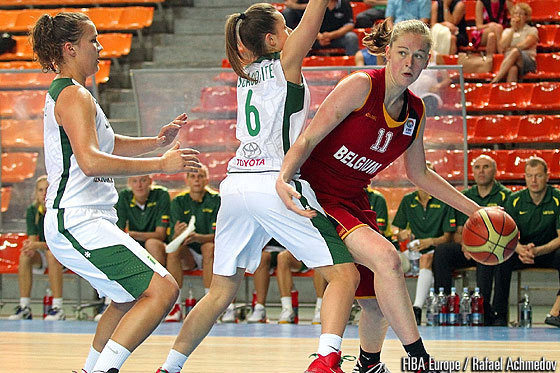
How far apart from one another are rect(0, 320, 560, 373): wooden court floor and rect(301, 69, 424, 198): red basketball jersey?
1.26 metres

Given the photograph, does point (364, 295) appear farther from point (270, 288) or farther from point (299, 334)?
point (270, 288)

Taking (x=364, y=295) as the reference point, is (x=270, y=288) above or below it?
below

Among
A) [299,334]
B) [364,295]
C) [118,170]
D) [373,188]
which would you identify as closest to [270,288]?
[373,188]

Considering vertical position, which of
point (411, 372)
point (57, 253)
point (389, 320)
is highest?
point (57, 253)

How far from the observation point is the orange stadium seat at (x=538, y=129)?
1105 centimetres

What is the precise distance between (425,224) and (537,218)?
1.03 m

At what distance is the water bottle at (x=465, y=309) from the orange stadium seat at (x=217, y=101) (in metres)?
2.91

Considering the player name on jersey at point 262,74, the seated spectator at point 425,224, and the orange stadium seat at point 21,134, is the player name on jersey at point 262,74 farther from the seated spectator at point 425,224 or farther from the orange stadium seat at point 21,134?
the orange stadium seat at point 21,134

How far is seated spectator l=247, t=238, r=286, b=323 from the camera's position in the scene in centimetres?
897

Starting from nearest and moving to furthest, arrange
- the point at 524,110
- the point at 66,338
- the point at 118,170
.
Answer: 1. the point at 118,170
2. the point at 66,338
3. the point at 524,110

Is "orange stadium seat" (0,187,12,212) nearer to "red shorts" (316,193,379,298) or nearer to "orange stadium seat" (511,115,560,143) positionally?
"orange stadium seat" (511,115,560,143)

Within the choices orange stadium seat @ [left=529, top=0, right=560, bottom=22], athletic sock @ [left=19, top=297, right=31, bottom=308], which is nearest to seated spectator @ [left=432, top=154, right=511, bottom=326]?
athletic sock @ [left=19, top=297, right=31, bottom=308]

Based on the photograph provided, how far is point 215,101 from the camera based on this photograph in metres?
9.66

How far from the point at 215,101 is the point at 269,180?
535cm
